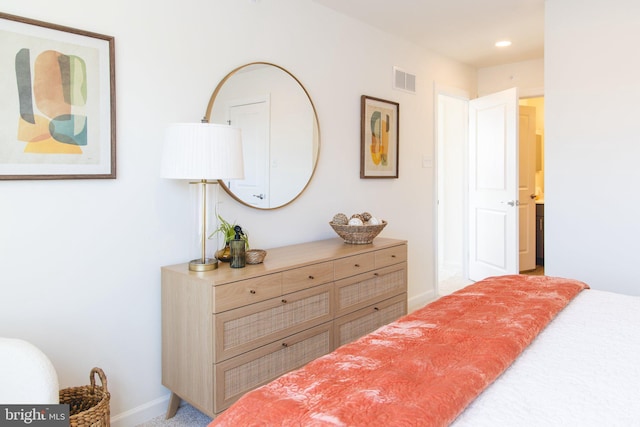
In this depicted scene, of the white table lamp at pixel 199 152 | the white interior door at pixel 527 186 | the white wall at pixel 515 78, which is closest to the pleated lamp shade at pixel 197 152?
the white table lamp at pixel 199 152

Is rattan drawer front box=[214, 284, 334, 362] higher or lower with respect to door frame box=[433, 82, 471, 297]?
lower

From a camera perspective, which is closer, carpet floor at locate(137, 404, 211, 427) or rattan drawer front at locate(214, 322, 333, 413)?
rattan drawer front at locate(214, 322, 333, 413)

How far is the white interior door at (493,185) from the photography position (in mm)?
4453

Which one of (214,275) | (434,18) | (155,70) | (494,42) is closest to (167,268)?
(214,275)

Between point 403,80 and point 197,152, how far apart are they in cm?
256

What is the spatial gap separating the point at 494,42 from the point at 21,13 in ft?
12.3

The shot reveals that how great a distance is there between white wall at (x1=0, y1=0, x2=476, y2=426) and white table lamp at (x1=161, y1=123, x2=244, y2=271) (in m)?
0.27

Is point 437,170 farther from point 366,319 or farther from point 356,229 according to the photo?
point 366,319

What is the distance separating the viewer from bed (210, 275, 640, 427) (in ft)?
3.34

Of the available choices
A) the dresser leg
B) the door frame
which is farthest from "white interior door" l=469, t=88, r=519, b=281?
the dresser leg

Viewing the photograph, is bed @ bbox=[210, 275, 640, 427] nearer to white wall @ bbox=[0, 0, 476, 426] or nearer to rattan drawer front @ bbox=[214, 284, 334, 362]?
rattan drawer front @ bbox=[214, 284, 334, 362]

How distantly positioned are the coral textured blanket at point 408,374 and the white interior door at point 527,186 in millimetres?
4139

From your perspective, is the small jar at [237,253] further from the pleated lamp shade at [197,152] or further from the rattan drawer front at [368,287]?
the rattan drawer front at [368,287]

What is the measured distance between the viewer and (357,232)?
3.01m
